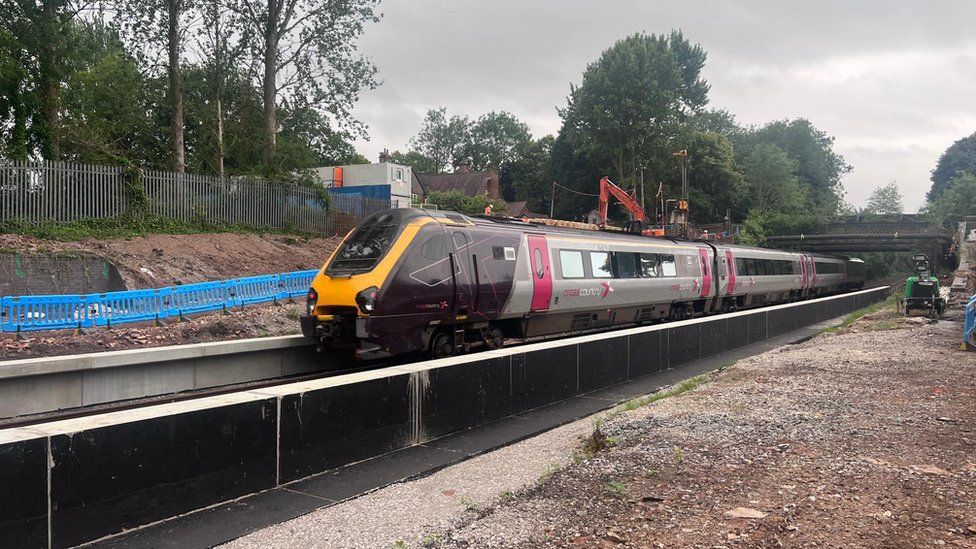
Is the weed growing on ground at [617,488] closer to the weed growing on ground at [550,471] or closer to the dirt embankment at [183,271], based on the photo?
the weed growing on ground at [550,471]

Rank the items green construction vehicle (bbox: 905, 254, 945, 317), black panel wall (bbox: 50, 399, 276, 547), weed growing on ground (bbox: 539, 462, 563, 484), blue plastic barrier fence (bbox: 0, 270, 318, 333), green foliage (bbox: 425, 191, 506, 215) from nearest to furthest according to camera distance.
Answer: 1. black panel wall (bbox: 50, 399, 276, 547)
2. weed growing on ground (bbox: 539, 462, 563, 484)
3. blue plastic barrier fence (bbox: 0, 270, 318, 333)
4. green construction vehicle (bbox: 905, 254, 945, 317)
5. green foliage (bbox: 425, 191, 506, 215)

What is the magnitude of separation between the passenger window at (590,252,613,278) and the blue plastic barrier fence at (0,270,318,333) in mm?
9707

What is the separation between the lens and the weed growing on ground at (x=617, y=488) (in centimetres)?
495

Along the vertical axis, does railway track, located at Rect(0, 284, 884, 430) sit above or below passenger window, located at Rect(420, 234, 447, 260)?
below

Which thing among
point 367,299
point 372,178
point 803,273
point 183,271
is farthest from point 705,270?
point 372,178

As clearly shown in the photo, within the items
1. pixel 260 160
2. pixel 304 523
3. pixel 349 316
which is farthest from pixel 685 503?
pixel 260 160

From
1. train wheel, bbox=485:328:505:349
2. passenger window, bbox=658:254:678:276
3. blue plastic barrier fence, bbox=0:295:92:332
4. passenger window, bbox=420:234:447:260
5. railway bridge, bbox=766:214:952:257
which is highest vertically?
railway bridge, bbox=766:214:952:257

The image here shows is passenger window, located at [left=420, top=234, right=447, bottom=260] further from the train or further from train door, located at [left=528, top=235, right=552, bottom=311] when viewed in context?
train door, located at [left=528, top=235, right=552, bottom=311]

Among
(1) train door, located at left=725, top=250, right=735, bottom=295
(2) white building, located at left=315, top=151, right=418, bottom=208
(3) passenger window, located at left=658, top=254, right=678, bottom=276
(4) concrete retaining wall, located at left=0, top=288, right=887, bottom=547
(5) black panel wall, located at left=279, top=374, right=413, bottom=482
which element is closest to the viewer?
(4) concrete retaining wall, located at left=0, top=288, right=887, bottom=547

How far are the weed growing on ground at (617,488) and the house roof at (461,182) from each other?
231 ft

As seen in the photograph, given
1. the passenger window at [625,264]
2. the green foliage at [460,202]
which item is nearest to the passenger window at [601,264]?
the passenger window at [625,264]

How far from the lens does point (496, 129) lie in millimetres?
102125

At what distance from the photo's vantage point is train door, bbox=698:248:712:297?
2181 cm

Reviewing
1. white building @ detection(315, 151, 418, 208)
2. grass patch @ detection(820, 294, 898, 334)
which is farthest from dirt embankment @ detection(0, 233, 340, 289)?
white building @ detection(315, 151, 418, 208)
